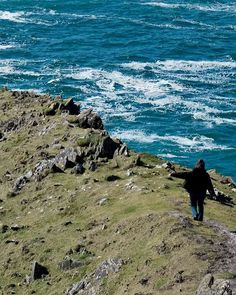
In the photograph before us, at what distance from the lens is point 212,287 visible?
→ 25484 millimetres

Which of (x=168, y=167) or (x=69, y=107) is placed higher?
(x=69, y=107)

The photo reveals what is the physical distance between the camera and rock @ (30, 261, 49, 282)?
1346 inches

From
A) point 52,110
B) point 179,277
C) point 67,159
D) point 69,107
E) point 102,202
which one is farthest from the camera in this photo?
point 69,107

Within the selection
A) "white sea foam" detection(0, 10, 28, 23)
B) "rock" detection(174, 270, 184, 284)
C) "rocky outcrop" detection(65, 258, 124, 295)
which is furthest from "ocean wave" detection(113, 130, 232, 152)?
"rock" detection(174, 270, 184, 284)

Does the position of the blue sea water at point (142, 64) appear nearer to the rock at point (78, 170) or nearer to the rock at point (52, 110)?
the rock at point (52, 110)

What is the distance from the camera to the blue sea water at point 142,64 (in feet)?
295

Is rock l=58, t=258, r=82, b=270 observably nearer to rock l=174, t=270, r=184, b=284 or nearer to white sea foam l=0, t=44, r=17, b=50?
rock l=174, t=270, r=184, b=284

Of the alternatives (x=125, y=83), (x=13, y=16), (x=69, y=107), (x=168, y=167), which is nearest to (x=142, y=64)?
(x=125, y=83)

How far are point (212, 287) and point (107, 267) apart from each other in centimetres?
726

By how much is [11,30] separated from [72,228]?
98756 mm

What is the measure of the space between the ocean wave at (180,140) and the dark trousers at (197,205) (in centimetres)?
5168

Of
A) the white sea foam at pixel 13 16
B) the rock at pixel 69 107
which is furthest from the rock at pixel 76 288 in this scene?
the white sea foam at pixel 13 16

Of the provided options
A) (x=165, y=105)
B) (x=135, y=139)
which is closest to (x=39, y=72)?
(x=165, y=105)

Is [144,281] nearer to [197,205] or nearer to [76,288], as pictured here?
[76,288]
